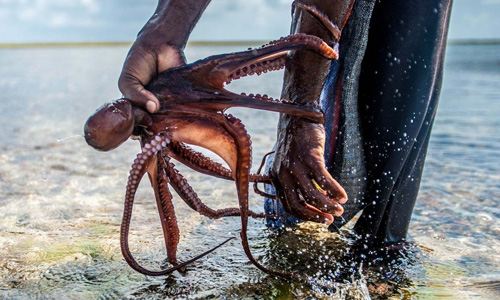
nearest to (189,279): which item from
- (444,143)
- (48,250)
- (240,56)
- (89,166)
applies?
(48,250)

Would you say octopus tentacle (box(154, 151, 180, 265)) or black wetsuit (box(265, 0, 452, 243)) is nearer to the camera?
octopus tentacle (box(154, 151, 180, 265))

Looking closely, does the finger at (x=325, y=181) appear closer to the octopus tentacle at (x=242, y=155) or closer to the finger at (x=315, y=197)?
the finger at (x=315, y=197)

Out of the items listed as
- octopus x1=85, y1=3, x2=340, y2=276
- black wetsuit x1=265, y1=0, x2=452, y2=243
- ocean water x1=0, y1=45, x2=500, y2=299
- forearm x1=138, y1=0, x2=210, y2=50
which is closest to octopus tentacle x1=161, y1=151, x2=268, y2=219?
octopus x1=85, y1=3, x2=340, y2=276

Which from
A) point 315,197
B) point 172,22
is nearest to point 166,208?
point 315,197

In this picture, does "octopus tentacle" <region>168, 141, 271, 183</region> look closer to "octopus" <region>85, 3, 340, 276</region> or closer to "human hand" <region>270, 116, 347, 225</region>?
"octopus" <region>85, 3, 340, 276</region>

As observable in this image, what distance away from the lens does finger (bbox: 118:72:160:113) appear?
7.17 feet

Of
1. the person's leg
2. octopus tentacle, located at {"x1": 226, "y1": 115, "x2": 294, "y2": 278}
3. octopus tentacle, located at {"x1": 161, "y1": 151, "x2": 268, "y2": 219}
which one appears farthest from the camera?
the person's leg

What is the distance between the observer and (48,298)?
252 cm

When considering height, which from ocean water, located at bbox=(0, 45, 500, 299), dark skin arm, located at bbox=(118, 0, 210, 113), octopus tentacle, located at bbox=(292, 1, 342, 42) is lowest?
ocean water, located at bbox=(0, 45, 500, 299)

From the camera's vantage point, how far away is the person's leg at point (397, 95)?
2.93 metres

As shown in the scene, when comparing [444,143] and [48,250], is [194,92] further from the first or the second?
[444,143]

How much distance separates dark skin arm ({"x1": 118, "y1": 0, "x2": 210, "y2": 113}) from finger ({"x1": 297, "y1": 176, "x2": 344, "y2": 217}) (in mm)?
709

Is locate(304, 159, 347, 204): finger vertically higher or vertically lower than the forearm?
lower

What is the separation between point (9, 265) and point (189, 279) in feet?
3.11
